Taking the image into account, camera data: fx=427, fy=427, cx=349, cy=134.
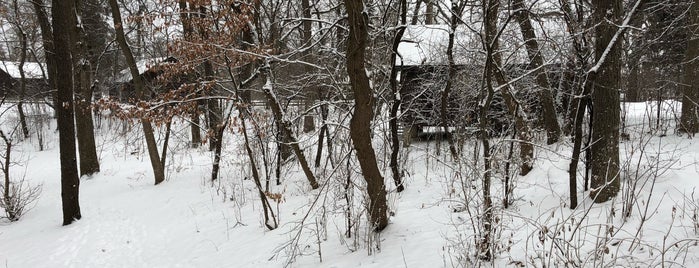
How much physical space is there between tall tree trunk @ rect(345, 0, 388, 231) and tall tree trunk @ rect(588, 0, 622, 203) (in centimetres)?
A: 228

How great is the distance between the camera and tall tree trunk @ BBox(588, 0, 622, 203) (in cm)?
439

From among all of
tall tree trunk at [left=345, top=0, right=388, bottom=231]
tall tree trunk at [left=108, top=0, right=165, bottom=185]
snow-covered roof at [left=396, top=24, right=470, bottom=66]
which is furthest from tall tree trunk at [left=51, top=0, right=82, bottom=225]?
snow-covered roof at [left=396, top=24, right=470, bottom=66]

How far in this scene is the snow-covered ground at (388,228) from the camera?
387 cm

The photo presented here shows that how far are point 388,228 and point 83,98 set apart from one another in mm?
10360

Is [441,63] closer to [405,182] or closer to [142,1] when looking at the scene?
[405,182]


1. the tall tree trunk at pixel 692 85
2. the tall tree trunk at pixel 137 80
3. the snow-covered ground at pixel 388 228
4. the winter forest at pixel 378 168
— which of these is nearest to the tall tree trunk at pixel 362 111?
the winter forest at pixel 378 168

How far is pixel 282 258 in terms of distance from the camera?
524 cm

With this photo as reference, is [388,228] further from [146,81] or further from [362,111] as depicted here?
[146,81]

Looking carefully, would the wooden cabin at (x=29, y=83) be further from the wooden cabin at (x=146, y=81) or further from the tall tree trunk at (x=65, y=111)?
the tall tree trunk at (x=65, y=111)

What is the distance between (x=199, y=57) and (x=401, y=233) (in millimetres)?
3722

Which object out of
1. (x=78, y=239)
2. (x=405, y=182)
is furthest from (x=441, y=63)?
(x=78, y=239)

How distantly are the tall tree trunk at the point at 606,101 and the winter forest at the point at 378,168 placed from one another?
0.06ft

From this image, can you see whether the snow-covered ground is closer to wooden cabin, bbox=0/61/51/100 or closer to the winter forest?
the winter forest

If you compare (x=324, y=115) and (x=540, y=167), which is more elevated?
(x=324, y=115)
